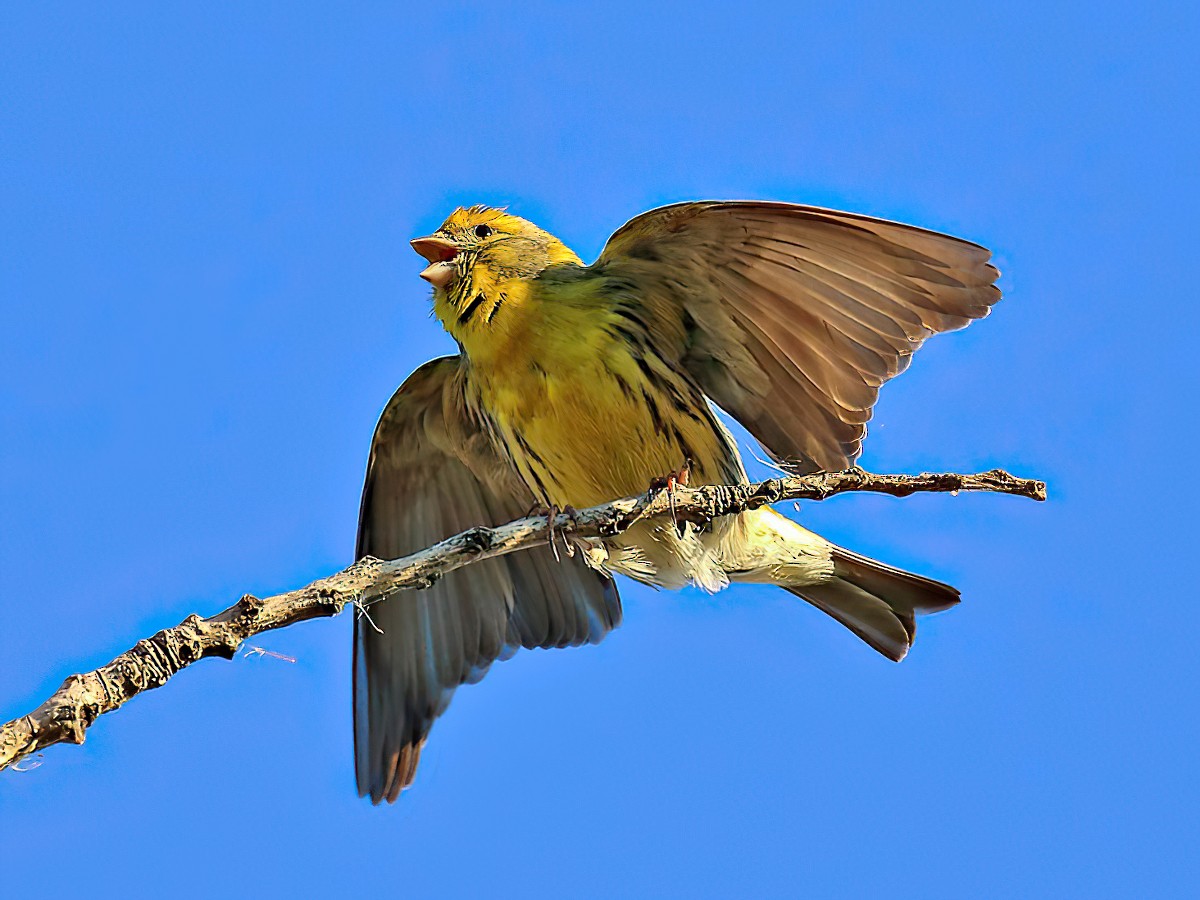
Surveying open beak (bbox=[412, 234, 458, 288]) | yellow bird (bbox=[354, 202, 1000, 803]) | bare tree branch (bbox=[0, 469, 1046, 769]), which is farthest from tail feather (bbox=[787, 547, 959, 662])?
open beak (bbox=[412, 234, 458, 288])

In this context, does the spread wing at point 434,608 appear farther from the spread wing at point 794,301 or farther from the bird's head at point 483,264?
the spread wing at point 794,301

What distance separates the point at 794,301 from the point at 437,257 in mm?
1885

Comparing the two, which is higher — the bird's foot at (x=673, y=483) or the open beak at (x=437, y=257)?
the open beak at (x=437, y=257)

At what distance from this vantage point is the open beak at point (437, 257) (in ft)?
23.0

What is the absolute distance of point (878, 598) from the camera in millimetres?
7801

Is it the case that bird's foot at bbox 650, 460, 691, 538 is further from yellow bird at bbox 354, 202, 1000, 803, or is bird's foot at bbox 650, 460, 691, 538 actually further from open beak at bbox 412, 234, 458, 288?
open beak at bbox 412, 234, 458, 288

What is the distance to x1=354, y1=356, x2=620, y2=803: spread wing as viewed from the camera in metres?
8.18

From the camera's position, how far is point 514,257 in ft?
23.2

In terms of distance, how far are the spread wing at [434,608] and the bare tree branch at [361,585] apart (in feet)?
7.47

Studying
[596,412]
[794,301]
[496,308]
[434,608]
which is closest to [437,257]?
[496,308]

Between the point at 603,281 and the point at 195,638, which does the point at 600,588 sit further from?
the point at 195,638

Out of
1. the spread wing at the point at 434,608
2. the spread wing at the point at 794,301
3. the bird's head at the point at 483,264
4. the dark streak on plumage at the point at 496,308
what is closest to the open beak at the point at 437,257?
the bird's head at the point at 483,264

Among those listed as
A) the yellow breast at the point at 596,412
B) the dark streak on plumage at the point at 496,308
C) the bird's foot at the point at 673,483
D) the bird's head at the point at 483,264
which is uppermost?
the bird's head at the point at 483,264

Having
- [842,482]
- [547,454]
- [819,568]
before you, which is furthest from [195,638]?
[819,568]
